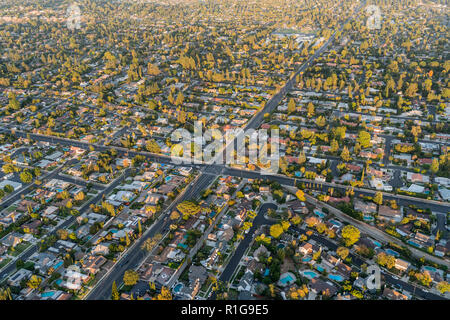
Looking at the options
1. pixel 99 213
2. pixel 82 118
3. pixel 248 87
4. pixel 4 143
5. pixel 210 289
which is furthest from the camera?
pixel 248 87

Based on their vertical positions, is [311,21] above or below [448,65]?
above

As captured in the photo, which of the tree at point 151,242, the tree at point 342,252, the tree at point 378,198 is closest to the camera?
the tree at point 342,252

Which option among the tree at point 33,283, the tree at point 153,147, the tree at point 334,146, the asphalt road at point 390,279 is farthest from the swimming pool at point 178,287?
the tree at point 334,146

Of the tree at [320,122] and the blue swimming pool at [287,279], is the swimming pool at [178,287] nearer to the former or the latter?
the blue swimming pool at [287,279]

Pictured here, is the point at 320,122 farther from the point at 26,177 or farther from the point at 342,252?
the point at 26,177

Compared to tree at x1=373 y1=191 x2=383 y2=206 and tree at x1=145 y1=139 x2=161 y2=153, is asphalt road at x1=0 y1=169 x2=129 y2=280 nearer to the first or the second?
tree at x1=145 y1=139 x2=161 y2=153

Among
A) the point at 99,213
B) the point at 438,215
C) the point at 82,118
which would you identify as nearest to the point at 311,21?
the point at 82,118

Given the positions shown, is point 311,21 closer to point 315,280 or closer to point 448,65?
point 448,65
